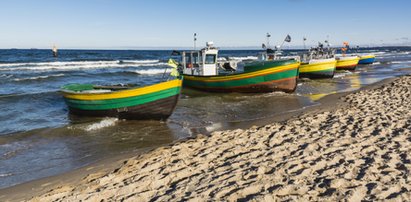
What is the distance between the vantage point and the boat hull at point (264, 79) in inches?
694

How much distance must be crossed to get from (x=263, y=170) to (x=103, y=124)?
7.54 m

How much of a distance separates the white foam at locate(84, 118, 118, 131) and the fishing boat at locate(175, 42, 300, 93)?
7.71m

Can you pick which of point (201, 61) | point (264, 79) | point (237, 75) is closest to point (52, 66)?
point (201, 61)

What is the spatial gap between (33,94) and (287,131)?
15.8m

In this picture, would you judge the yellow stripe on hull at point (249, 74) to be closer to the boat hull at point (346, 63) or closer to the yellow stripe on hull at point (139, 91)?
the yellow stripe on hull at point (139, 91)

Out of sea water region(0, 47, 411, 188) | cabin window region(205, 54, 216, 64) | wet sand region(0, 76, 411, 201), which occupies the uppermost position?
Answer: cabin window region(205, 54, 216, 64)

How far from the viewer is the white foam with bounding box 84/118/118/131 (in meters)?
11.2

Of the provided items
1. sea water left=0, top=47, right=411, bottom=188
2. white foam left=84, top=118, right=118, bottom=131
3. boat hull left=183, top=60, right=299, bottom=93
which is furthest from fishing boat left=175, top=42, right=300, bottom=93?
white foam left=84, top=118, right=118, bottom=131

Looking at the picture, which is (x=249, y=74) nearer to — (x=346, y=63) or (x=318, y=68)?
(x=318, y=68)

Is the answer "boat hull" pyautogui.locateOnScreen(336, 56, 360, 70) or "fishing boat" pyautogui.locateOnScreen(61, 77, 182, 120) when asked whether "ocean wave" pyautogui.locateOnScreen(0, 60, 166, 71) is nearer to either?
"boat hull" pyautogui.locateOnScreen(336, 56, 360, 70)

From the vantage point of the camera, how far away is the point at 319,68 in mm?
24703

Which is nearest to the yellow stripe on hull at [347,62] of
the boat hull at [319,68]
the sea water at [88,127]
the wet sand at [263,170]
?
the boat hull at [319,68]

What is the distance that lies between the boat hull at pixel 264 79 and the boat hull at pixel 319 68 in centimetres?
753

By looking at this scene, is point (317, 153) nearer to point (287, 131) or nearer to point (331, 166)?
point (331, 166)
